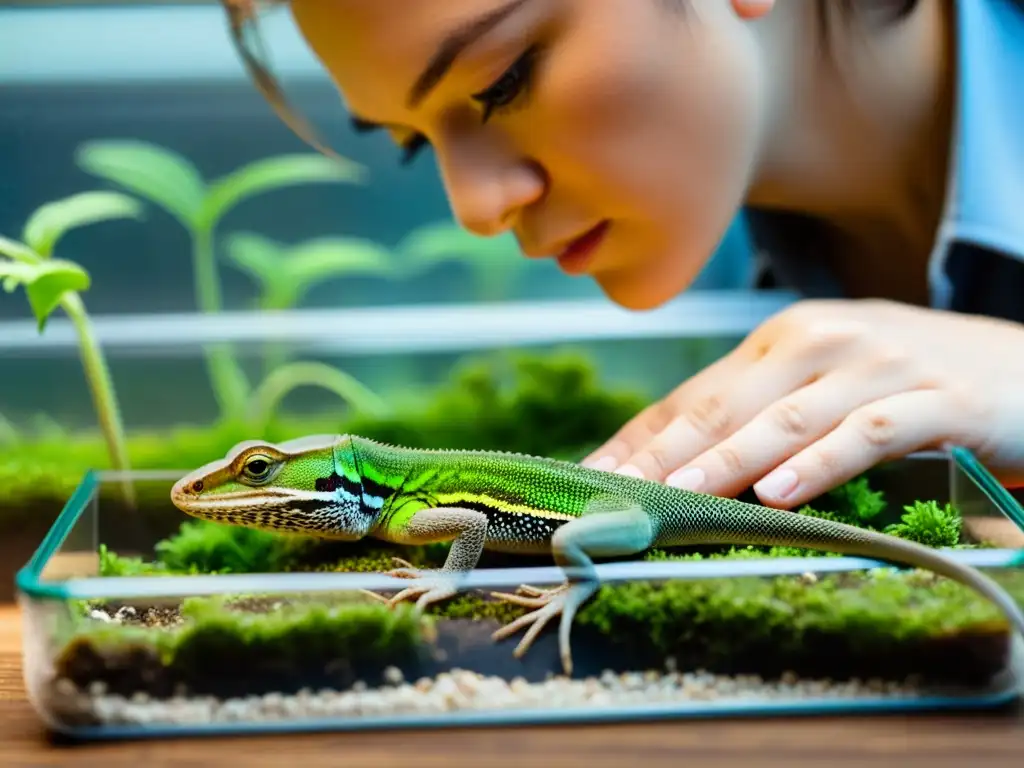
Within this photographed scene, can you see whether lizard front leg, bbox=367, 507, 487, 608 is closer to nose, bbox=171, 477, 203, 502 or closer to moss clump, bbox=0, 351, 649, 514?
nose, bbox=171, 477, 203, 502

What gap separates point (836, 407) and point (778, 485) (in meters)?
0.10

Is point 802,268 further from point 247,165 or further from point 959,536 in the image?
point 247,165

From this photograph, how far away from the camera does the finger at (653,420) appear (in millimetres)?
903

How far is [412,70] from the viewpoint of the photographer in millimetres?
817

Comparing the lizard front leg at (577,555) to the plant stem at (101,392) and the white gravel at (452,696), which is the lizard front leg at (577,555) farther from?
the plant stem at (101,392)

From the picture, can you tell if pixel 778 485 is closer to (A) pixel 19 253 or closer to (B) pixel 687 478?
(B) pixel 687 478

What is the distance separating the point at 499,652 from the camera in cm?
63

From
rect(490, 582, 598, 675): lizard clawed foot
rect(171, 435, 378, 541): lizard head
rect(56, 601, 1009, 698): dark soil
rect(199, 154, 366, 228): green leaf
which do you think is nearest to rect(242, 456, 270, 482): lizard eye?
rect(171, 435, 378, 541): lizard head

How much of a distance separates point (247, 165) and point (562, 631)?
2.87 ft

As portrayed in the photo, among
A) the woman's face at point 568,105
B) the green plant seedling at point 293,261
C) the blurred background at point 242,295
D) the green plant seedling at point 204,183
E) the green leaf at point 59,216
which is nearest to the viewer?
the woman's face at point 568,105

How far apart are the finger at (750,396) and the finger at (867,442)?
7 centimetres

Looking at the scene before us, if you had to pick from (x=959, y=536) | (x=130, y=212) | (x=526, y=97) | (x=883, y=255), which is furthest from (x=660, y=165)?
(x=130, y=212)

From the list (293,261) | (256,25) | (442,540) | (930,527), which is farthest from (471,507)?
(293,261)

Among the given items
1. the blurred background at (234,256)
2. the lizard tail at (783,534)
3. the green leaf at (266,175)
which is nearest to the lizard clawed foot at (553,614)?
the lizard tail at (783,534)
